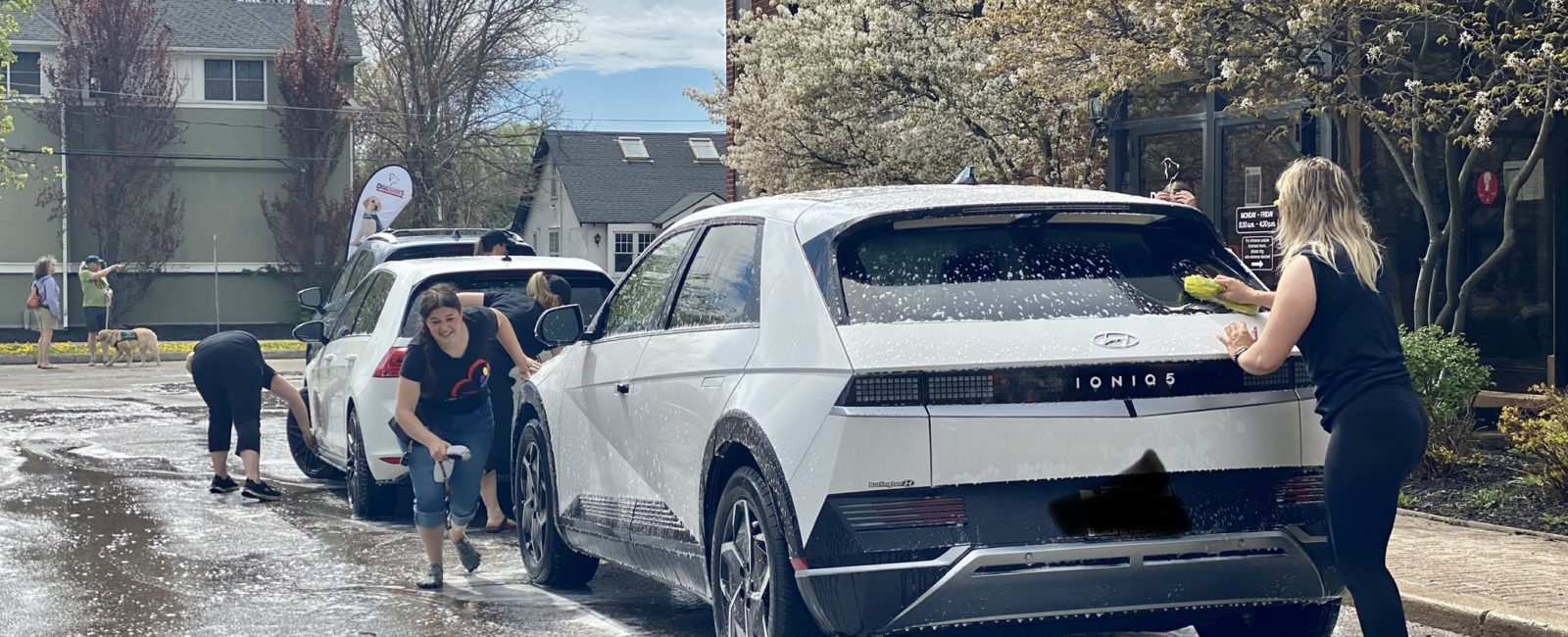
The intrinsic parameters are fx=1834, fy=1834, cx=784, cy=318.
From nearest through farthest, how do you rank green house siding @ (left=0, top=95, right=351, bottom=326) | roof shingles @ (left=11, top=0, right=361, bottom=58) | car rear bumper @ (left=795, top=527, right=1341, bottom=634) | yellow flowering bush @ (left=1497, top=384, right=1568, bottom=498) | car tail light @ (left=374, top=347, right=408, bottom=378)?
1. car rear bumper @ (left=795, top=527, right=1341, bottom=634)
2. yellow flowering bush @ (left=1497, top=384, right=1568, bottom=498)
3. car tail light @ (left=374, top=347, right=408, bottom=378)
4. green house siding @ (left=0, top=95, right=351, bottom=326)
5. roof shingles @ (left=11, top=0, right=361, bottom=58)

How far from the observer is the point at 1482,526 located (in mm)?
9273

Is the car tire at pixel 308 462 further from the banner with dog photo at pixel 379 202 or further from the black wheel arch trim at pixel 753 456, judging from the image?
the banner with dog photo at pixel 379 202

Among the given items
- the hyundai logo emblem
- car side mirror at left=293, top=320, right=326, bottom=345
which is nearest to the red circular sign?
car side mirror at left=293, top=320, right=326, bottom=345

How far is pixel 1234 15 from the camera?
1227 cm

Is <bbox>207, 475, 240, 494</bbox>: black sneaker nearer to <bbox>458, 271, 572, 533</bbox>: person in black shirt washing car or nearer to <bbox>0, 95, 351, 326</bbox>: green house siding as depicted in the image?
<bbox>458, 271, 572, 533</bbox>: person in black shirt washing car

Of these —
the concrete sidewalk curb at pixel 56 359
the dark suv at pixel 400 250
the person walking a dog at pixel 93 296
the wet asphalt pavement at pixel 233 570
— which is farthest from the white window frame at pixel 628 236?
the wet asphalt pavement at pixel 233 570

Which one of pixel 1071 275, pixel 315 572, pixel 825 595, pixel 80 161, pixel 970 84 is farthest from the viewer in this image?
pixel 80 161

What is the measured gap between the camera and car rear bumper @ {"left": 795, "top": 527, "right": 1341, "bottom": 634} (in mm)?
5020

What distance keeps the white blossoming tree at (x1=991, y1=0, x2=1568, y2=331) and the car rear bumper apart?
6.18 meters

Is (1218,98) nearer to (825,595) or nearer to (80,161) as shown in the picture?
(825,595)

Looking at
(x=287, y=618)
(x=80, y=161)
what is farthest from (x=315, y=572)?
Result: (x=80, y=161)

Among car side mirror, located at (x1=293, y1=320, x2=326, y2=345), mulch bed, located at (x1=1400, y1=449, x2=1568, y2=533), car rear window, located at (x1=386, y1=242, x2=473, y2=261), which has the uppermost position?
car rear window, located at (x1=386, y1=242, x2=473, y2=261)

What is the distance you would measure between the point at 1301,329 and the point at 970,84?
1303 cm

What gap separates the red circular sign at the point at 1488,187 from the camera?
530 inches
